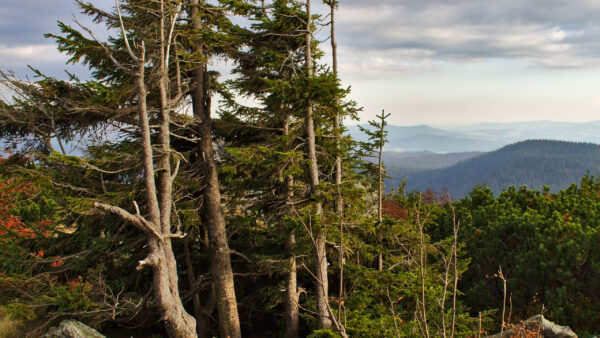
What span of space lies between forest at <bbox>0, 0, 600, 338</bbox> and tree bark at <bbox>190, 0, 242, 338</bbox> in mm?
45

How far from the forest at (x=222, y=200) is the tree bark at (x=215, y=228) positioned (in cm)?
4

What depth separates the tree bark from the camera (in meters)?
10.3

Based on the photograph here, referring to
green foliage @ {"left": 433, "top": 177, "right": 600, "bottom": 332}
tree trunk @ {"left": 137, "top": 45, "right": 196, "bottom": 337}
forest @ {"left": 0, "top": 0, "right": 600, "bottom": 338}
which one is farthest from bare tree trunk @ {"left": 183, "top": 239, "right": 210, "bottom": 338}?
green foliage @ {"left": 433, "top": 177, "right": 600, "bottom": 332}

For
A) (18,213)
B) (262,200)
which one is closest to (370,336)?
(262,200)

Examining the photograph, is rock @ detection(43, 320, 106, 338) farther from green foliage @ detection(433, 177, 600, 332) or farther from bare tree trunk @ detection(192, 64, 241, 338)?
green foliage @ detection(433, 177, 600, 332)

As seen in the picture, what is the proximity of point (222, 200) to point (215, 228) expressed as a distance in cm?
127

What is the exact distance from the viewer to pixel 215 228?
33.9 ft

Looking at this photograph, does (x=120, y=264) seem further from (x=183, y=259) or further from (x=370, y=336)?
(x=370, y=336)

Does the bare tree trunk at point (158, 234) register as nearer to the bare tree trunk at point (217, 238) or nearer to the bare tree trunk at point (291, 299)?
the bare tree trunk at point (217, 238)

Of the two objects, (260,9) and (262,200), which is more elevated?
(260,9)

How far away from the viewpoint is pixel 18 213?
→ 13.4 metres

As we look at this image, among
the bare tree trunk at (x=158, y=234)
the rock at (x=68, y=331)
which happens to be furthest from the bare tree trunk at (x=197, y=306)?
the bare tree trunk at (x=158, y=234)

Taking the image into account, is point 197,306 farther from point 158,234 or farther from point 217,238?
point 158,234

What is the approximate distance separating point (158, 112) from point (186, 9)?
10.8ft
